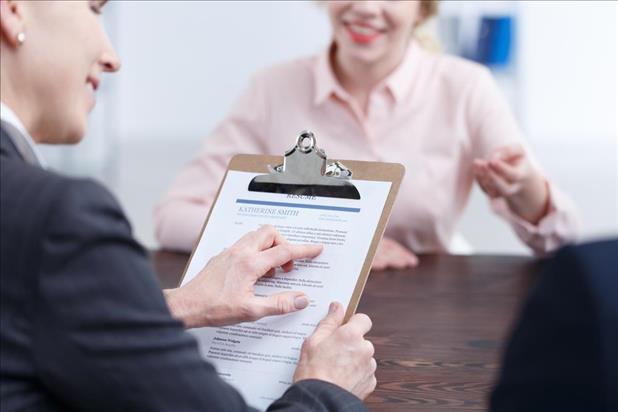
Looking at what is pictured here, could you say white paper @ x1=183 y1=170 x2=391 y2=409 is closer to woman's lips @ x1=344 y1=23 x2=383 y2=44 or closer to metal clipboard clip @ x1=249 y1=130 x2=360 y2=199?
metal clipboard clip @ x1=249 y1=130 x2=360 y2=199

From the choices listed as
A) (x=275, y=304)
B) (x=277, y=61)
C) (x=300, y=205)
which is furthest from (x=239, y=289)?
(x=277, y=61)

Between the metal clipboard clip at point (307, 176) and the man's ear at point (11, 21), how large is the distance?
18.0 inches

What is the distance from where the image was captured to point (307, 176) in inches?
54.8

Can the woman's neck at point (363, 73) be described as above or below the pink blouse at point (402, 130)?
above

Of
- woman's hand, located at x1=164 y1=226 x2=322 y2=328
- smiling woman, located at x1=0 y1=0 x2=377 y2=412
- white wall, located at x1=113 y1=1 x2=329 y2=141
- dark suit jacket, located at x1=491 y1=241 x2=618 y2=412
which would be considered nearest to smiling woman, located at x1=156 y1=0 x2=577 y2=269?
woman's hand, located at x1=164 y1=226 x2=322 y2=328

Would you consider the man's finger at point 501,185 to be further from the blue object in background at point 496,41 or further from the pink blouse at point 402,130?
the blue object in background at point 496,41

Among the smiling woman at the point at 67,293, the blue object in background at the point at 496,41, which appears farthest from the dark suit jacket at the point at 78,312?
the blue object in background at the point at 496,41

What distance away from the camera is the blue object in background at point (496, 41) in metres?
4.39

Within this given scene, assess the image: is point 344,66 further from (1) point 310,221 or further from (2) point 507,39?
(2) point 507,39

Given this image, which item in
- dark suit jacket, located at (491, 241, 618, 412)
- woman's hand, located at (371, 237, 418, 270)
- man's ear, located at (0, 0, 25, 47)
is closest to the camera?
dark suit jacket, located at (491, 241, 618, 412)

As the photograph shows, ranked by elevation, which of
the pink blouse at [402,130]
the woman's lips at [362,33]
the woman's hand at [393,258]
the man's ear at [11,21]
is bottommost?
the woman's hand at [393,258]

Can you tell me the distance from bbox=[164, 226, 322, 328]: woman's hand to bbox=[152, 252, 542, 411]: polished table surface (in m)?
0.20

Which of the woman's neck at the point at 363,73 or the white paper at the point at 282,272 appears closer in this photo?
the white paper at the point at 282,272

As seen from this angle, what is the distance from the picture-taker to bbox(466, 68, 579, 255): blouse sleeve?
229 centimetres
